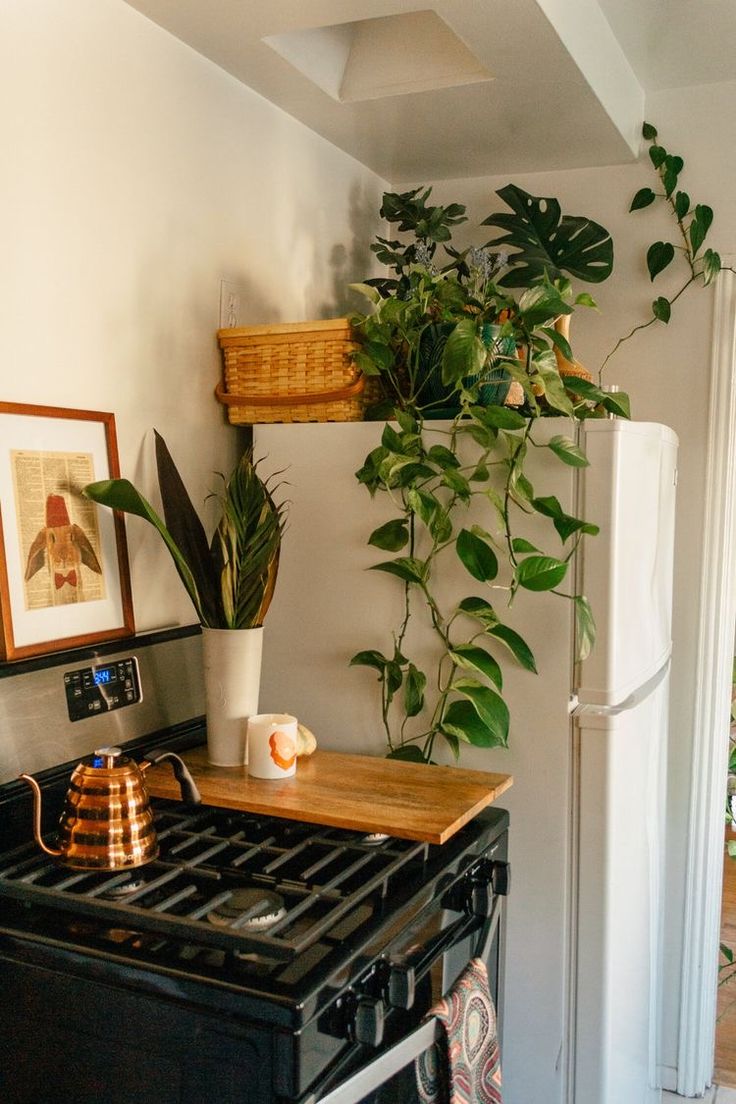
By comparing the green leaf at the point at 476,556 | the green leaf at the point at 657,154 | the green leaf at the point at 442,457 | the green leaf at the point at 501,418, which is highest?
the green leaf at the point at 657,154

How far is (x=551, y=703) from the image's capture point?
1739 mm

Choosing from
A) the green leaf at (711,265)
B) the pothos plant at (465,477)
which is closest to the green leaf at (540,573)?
the pothos plant at (465,477)

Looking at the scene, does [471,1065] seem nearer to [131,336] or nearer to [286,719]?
[286,719]

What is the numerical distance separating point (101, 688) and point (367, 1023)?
2.25ft

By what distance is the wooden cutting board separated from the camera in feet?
4.58

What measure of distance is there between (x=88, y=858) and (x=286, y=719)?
406 millimetres

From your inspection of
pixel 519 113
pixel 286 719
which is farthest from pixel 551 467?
pixel 519 113

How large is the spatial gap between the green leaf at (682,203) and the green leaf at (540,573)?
3.78 ft

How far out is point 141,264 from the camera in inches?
68.3

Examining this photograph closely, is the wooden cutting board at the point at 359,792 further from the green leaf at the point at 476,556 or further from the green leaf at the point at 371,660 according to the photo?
the green leaf at the point at 476,556

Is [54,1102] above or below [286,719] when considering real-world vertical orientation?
below

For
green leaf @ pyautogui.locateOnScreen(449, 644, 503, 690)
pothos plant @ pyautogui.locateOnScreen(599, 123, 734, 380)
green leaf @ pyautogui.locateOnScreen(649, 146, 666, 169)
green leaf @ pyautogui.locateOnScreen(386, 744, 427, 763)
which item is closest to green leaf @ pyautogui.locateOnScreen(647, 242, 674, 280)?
pothos plant @ pyautogui.locateOnScreen(599, 123, 734, 380)

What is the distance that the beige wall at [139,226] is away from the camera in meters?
1.48

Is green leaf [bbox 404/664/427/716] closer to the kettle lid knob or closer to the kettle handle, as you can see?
the kettle handle
